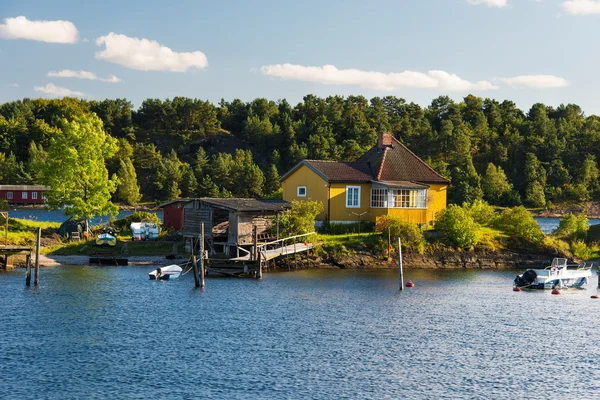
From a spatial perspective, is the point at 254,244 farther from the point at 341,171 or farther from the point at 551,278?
the point at 551,278

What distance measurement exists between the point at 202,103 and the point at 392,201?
123660 mm

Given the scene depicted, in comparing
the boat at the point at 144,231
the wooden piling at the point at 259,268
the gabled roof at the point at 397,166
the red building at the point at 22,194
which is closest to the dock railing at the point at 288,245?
the wooden piling at the point at 259,268

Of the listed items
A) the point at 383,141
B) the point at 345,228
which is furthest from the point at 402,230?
the point at 383,141

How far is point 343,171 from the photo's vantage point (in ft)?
222

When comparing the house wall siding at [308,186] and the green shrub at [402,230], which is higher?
the house wall siding at [308,186]

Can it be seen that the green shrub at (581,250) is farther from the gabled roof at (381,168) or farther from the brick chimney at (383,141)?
the brick chimney at (383,141)

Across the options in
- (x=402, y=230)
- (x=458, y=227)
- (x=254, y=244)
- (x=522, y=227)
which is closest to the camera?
(x=254, y=244)

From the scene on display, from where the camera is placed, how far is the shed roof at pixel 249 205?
186 feet

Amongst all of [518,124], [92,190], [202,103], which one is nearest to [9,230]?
[92,190]

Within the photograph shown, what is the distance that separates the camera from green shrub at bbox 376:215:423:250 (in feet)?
205

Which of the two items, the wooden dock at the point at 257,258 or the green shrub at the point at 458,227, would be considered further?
the green shrub at the point at 458,227

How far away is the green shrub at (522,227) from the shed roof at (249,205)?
2203cm

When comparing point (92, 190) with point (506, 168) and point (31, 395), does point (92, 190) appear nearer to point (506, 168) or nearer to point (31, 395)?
point (31, 395)

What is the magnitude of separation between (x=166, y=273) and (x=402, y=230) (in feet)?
69.2
